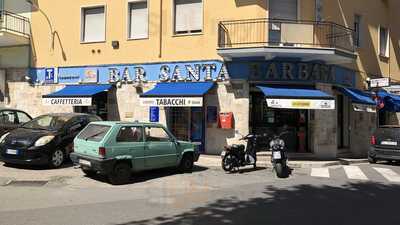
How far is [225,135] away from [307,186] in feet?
21.7

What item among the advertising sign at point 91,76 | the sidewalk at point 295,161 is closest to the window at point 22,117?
the advertising sign at point 91,76

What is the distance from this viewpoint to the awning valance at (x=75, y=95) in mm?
19344

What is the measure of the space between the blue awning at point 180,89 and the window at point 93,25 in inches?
147

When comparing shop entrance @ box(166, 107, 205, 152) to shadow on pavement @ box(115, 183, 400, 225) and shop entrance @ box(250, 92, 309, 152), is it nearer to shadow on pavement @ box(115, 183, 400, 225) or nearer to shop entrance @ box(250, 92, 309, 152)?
shop entrance @ box(250, 92, 309, 152)

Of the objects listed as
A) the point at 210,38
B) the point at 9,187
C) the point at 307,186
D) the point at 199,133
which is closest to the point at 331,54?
the point at 210,38

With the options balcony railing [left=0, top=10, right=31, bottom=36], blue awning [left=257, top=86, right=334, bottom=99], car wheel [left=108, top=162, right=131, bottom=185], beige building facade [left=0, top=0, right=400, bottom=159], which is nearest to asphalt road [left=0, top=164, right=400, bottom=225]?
car wheel [left=108, top=162, right=131, bottom=185]

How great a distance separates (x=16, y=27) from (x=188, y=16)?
8344 mm

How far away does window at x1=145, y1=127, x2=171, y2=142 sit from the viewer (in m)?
12.7

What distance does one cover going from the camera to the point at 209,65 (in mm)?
18469

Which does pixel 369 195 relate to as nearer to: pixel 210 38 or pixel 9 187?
pixel 9 187

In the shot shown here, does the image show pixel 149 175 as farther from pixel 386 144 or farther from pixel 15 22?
pixel 15 22

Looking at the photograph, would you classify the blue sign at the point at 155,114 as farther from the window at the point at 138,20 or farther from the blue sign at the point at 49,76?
the blue sign at the point at 49,76

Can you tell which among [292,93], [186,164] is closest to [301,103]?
[292,93]

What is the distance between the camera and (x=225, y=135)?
18250mm
